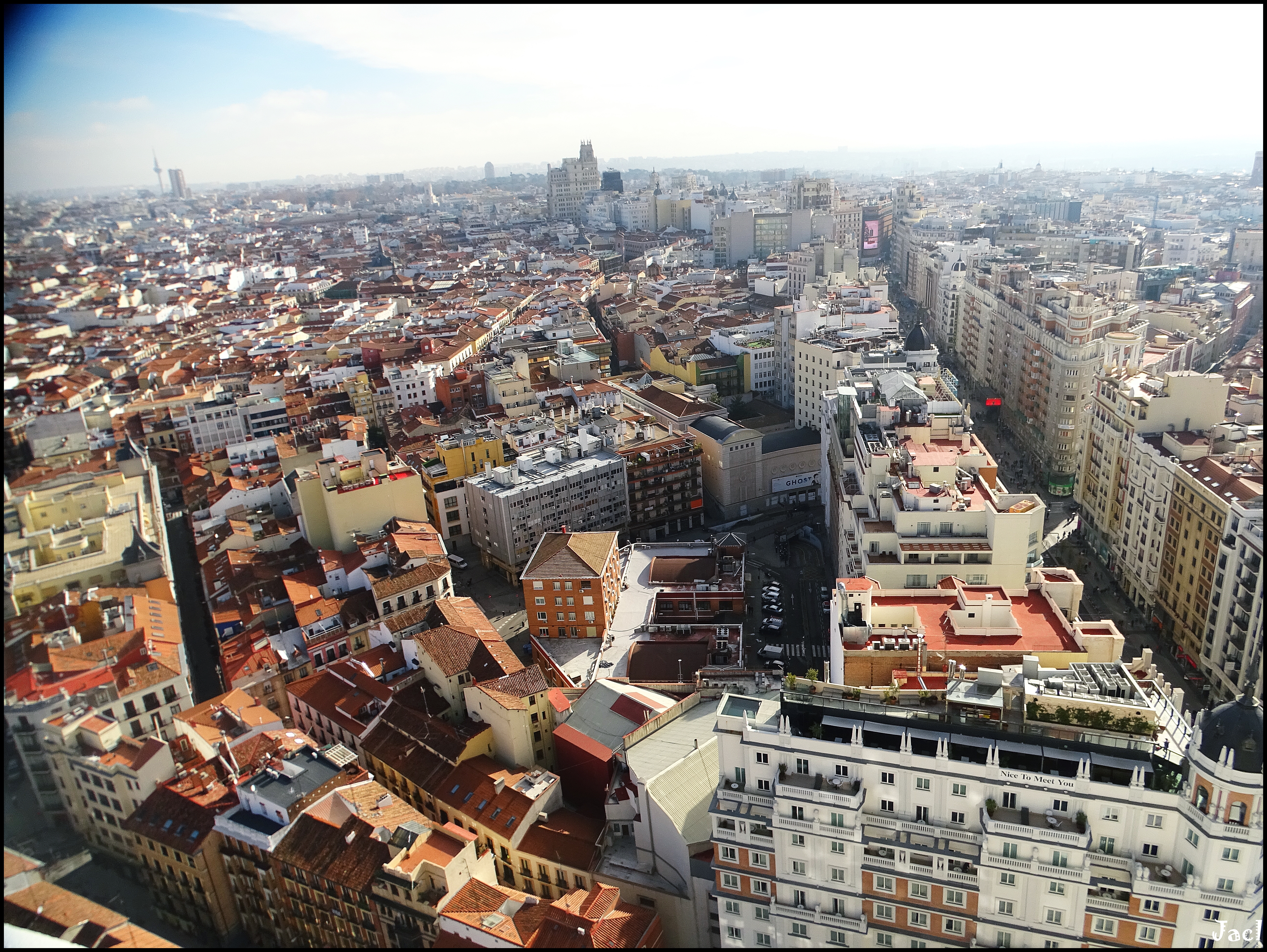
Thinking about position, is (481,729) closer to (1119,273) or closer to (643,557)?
(643,557)

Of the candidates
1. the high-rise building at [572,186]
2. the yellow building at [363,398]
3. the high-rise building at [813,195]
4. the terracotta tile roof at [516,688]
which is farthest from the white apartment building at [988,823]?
the high-rise building at [572,186]

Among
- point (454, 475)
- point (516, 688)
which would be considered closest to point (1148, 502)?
point (516, 688)

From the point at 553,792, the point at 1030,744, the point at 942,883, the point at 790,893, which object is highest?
the point at 1030,744

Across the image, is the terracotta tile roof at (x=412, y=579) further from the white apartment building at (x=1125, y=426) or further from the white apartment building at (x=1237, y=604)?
the white apartment building at (x=1125, y=426)

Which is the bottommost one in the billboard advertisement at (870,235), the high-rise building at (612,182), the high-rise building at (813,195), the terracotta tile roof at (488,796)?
the terracotta tile roof at (488,796)

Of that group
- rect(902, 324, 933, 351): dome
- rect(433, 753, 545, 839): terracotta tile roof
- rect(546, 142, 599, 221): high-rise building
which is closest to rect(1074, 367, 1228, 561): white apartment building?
rect(902, 324, 933, 351): dome

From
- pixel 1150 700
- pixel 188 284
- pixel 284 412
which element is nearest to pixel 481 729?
pixel 1150 700

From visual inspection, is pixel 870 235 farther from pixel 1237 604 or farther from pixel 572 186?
pixel 1237 604
